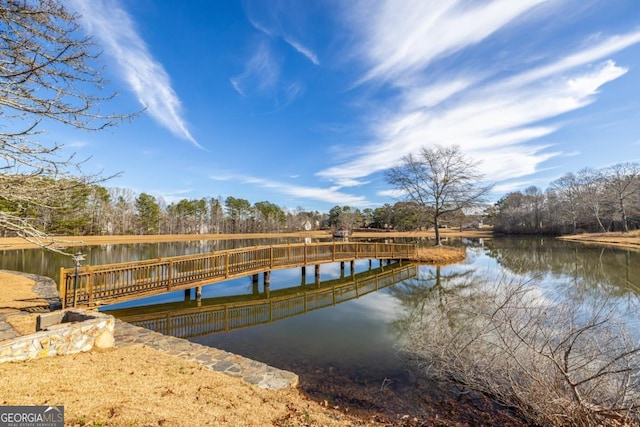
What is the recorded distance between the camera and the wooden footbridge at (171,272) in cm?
803

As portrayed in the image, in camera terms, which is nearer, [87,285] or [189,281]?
[87,285]

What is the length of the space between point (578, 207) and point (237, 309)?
192 feet

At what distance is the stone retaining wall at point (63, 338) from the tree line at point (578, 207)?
54275mm

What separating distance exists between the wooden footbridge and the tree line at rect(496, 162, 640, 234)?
154ft

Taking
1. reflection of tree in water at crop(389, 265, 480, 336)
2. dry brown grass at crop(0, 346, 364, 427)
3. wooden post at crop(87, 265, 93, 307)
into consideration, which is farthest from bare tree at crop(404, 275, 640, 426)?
wooden post at crop(87, 265, 93, 307)

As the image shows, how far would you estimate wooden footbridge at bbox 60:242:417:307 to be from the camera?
8031 millimetres

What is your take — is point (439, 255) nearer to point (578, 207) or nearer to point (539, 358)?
point (539, 358)

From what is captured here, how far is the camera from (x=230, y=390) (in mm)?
3949

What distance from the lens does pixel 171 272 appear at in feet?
32.2

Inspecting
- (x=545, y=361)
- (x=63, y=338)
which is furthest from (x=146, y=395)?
(x=545, y=361)

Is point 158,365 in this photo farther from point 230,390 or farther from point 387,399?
point 387,399

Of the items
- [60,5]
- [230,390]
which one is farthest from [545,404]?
[60,5]

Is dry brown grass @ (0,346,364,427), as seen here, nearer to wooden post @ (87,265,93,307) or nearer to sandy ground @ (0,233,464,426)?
sandy ground @ (0,233,464,426)

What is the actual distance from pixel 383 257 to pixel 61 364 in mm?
17544
